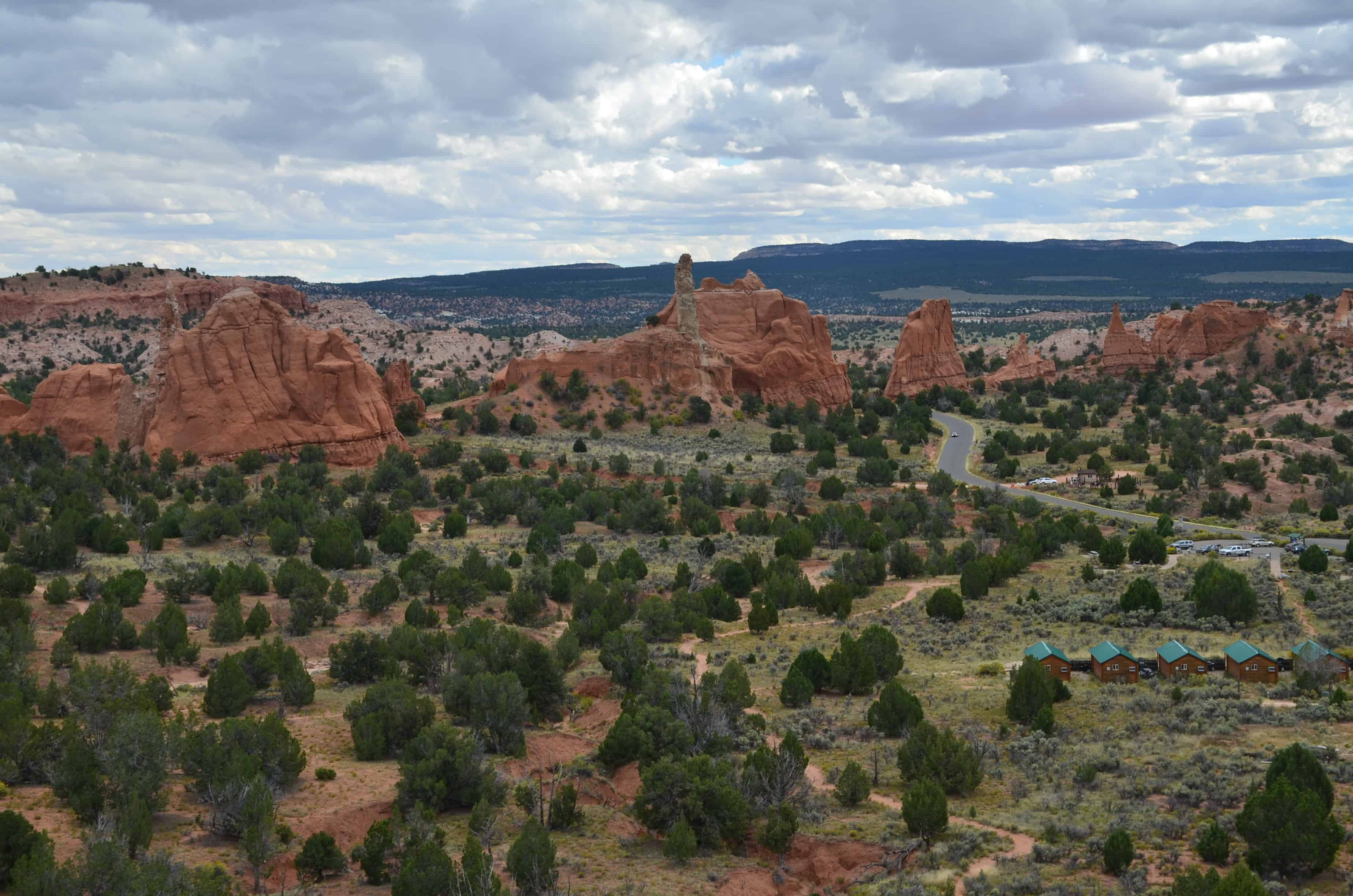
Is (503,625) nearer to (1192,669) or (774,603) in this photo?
(774,603)

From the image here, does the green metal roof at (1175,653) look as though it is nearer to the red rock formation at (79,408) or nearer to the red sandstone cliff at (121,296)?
the red rock formation at (79,408)

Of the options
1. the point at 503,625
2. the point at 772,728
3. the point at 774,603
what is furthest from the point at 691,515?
the point at 772,728

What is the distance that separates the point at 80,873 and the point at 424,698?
478 inches

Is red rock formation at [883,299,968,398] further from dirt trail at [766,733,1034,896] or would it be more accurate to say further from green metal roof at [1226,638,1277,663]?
dirt trail at [766,733,1034,896]

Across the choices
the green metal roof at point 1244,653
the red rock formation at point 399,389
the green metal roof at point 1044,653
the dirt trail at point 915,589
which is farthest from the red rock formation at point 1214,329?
the green metal roof at point 1044,653

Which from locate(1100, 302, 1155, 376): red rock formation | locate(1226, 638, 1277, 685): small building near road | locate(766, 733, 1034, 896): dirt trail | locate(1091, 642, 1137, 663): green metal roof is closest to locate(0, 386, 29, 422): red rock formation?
locate(766, 733, 1034, 896): dirt trail

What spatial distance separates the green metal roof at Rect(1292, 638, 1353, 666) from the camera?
1400 inches

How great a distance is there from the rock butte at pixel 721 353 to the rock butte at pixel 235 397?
24.7 metres

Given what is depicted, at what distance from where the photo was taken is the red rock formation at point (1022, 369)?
132875mm

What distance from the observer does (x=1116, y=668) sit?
37469 millimetres

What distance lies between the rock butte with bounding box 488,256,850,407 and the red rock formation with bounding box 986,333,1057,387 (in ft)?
84.6

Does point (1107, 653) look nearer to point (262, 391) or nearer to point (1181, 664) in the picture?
point (1181, 664)

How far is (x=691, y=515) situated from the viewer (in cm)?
6575

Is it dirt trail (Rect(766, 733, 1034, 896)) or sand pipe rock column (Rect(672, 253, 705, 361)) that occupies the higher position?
sand pipe rock column (Rect(672, 253, 705, 361))
